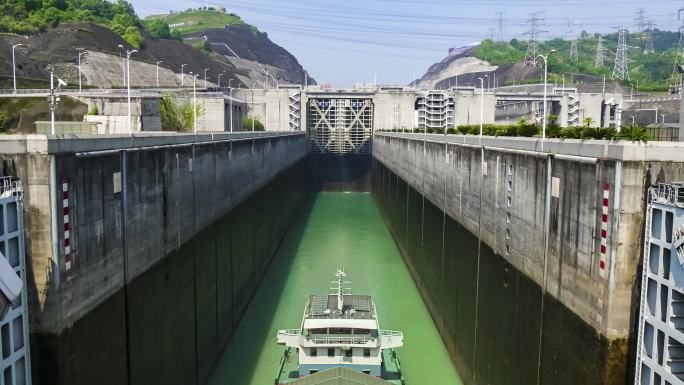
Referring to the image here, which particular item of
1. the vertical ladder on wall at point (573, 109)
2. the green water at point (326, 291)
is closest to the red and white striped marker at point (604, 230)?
the green water at point (326, 291)

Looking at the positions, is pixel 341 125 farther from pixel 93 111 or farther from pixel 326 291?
pixel 326 291

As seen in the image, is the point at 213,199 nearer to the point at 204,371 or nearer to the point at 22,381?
the point at 204,371

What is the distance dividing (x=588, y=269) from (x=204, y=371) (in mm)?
14042

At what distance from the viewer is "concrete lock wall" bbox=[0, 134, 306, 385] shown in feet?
34.9

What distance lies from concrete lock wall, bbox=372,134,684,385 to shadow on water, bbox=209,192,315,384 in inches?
294

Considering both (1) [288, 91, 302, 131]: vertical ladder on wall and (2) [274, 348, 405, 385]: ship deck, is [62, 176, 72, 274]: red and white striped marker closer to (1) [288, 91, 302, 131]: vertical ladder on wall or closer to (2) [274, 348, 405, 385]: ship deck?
(2) [274, 348, 405, 385]: ship deck

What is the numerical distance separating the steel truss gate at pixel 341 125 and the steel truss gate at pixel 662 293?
77151mm

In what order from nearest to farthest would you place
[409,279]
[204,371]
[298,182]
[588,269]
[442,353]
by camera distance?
[588,269], [204,371], [442,353], [409,279], [298,182]

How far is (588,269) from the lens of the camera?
1173cm

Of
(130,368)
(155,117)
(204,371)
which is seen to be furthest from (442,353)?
(155,117)

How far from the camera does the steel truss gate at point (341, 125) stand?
87188 millimetres

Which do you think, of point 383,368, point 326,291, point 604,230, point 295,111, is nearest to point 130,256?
point 604,230

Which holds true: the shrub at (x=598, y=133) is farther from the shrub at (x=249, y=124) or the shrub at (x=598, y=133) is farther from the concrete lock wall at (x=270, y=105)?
the concrete lock wall at (x=270, y=105)

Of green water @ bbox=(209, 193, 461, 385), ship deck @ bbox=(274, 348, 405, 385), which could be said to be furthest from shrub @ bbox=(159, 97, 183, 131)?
ship deck @ bbox=(274, 348, 405, 385)
